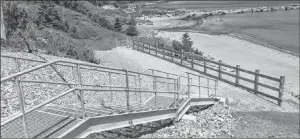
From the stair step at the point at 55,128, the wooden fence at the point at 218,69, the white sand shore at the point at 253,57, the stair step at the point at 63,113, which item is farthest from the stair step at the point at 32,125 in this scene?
the white sand shore at the point at 253,57

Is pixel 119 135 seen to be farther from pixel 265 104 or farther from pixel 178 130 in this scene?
pixel 265 104

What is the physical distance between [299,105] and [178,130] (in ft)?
24.0

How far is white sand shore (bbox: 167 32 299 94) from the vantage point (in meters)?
22.9

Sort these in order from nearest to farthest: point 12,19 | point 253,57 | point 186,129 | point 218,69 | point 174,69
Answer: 1. point 186,129
2. point 218,69
3. point 12,19
4. point 174,69
5. point 253,57

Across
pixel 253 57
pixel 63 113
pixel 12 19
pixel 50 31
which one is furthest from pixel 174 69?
pixel 63 113

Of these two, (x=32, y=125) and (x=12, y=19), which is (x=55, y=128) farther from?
(x=12, y=19)

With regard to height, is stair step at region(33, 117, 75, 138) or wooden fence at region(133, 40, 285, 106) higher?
stair step at region(33, 117, 75, 138)

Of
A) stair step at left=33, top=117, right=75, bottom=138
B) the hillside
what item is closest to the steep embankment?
the hillside

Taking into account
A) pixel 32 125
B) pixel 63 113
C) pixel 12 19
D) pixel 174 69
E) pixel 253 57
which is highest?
pixel 12 19

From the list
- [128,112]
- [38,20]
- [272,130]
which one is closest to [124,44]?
[38,20]

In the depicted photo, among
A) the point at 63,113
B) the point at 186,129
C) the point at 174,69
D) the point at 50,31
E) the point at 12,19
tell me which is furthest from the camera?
the point at 50,31

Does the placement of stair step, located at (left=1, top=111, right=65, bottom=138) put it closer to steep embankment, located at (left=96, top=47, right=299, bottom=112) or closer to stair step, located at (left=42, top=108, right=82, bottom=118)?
stair step, located at (left=42, top=108, right=82, bottom=118)

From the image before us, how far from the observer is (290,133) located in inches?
400

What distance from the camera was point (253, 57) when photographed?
29578 mm
